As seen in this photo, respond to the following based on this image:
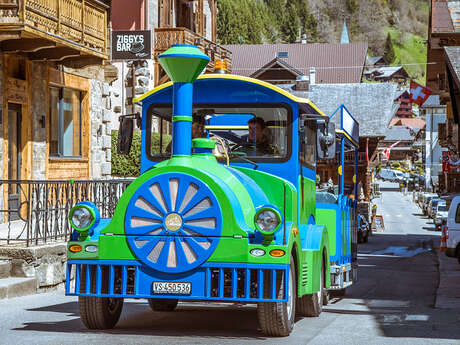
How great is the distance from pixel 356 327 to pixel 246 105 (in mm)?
2843

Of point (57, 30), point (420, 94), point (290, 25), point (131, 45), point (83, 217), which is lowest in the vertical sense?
point (83, 217)

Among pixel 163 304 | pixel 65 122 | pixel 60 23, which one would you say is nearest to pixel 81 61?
pixel 65 122

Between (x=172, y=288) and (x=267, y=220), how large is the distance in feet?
3.70

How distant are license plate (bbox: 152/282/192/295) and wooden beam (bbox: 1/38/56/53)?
1152 cm

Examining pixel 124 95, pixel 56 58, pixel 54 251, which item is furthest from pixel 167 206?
pixel 124 95

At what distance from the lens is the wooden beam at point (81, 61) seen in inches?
854

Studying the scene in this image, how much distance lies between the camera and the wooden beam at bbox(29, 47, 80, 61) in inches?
797

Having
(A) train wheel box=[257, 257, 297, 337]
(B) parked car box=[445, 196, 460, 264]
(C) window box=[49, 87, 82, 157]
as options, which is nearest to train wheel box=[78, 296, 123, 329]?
(A) train wheel box=[257, 257, 297, 337]

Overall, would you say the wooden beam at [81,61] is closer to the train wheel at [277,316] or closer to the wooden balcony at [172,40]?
the wooden balcony at [172,40]

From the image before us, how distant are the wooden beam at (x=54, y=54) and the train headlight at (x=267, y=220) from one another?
1289 cm

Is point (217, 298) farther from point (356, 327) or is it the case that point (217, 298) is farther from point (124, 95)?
point (124, 95)

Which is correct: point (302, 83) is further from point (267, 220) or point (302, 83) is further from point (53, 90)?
point (267, 220)

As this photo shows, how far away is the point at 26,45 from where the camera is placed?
19000 millimetres

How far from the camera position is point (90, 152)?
23625 millimetres
